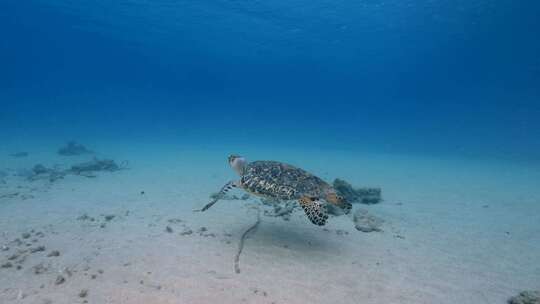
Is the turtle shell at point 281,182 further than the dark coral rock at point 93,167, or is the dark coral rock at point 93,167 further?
the dark coral rock at point 93,167

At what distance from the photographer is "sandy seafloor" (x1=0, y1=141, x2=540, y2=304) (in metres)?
5.09

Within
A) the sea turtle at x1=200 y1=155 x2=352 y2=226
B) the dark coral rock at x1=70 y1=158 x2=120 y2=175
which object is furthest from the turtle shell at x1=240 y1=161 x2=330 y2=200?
the dark coral rock at x1=70 y1=158 x2=120 y2=175

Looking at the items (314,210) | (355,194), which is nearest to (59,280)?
(314,210)

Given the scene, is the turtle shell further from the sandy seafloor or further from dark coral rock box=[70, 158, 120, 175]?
dark coral rock box=[70, 158, 120, 175]

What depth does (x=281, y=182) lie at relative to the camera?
264 inches

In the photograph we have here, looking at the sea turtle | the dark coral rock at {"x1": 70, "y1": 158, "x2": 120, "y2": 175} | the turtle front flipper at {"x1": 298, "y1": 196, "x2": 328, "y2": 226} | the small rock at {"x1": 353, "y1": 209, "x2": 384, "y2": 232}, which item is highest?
the sea turtle

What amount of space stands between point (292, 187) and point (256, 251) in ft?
5.11

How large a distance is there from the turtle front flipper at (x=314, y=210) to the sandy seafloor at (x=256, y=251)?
3.06ft

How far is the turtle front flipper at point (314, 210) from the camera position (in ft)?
19.2

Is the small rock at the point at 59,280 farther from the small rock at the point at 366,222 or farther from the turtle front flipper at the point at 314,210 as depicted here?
the small rock at the point at 366,222

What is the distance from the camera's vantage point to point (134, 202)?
10.7 metres

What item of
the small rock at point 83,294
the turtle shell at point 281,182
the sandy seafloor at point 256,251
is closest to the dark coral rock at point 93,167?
the sandy seafloor at point 256,251

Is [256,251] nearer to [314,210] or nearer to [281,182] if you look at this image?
[281,182]

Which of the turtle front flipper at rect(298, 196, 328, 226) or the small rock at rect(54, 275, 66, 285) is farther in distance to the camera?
the turtle front flipper at rect(298, 196, 328, 226)
